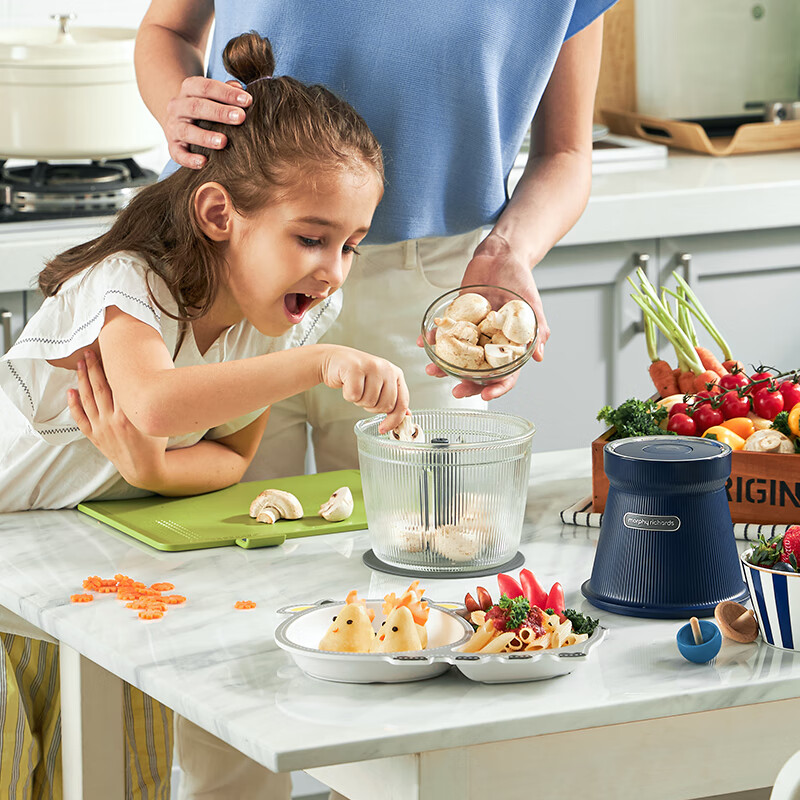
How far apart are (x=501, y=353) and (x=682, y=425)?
0.67 feet

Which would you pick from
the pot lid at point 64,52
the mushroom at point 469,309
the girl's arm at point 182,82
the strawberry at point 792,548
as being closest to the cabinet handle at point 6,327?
the pot lid at point 64,52

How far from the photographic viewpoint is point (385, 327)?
175cm

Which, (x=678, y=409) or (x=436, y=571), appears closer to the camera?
(x=436, y=571)

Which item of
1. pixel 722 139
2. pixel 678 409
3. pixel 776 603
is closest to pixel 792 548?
pixel 776 603

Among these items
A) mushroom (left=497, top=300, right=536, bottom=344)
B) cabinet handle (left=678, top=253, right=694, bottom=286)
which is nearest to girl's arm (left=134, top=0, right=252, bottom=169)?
mushroom (left=497, top=300, right=536, bottom=344)

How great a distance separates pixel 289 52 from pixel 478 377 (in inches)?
18.9

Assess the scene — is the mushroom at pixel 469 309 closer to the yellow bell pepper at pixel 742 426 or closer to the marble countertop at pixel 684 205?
the yellow bell pepper at pixel 742 426

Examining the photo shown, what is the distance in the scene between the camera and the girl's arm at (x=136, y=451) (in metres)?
1.46

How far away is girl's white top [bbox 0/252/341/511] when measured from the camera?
1.49 meters

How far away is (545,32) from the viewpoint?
1.64m

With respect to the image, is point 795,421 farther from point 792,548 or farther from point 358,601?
point 358,601

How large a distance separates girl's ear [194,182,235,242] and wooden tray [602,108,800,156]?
6.00 feet

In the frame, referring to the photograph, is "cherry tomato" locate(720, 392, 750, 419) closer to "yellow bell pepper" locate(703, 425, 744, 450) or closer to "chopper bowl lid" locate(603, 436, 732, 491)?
"yellow bell pepper" locate(703, 425, 744, 450)

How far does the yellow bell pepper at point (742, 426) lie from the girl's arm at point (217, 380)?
345 millimetres
